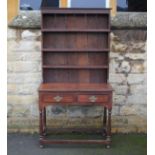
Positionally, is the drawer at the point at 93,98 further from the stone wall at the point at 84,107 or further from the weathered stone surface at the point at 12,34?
the weathered stone surface at the point at 12,34

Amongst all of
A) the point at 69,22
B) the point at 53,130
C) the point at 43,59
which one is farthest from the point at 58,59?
the point at 53,130

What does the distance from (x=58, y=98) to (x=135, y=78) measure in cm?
115

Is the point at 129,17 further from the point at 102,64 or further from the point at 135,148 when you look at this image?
the point at 135,148

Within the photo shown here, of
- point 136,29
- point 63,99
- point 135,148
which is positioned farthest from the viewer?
point 136,29

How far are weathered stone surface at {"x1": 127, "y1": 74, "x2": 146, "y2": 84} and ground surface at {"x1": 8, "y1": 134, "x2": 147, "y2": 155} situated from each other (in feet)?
2.21

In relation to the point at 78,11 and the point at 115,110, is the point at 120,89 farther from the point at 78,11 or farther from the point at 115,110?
the point at 78,11

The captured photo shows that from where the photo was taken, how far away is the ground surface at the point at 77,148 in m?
3.55

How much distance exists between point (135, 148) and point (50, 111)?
43.9 inches

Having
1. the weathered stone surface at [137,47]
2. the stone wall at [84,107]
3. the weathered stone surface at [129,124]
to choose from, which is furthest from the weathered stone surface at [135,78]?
the weathered stone surface at [129,124]

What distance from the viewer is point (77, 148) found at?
3.66 metres

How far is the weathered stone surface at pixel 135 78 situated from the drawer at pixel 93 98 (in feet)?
2.56

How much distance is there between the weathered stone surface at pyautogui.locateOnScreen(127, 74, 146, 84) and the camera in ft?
13.4

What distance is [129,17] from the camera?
4.08 metres

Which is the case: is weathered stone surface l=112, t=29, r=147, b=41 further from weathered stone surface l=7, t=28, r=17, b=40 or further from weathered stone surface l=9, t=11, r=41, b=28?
weathered stone surface l=7, t=28, r=17, b=40
